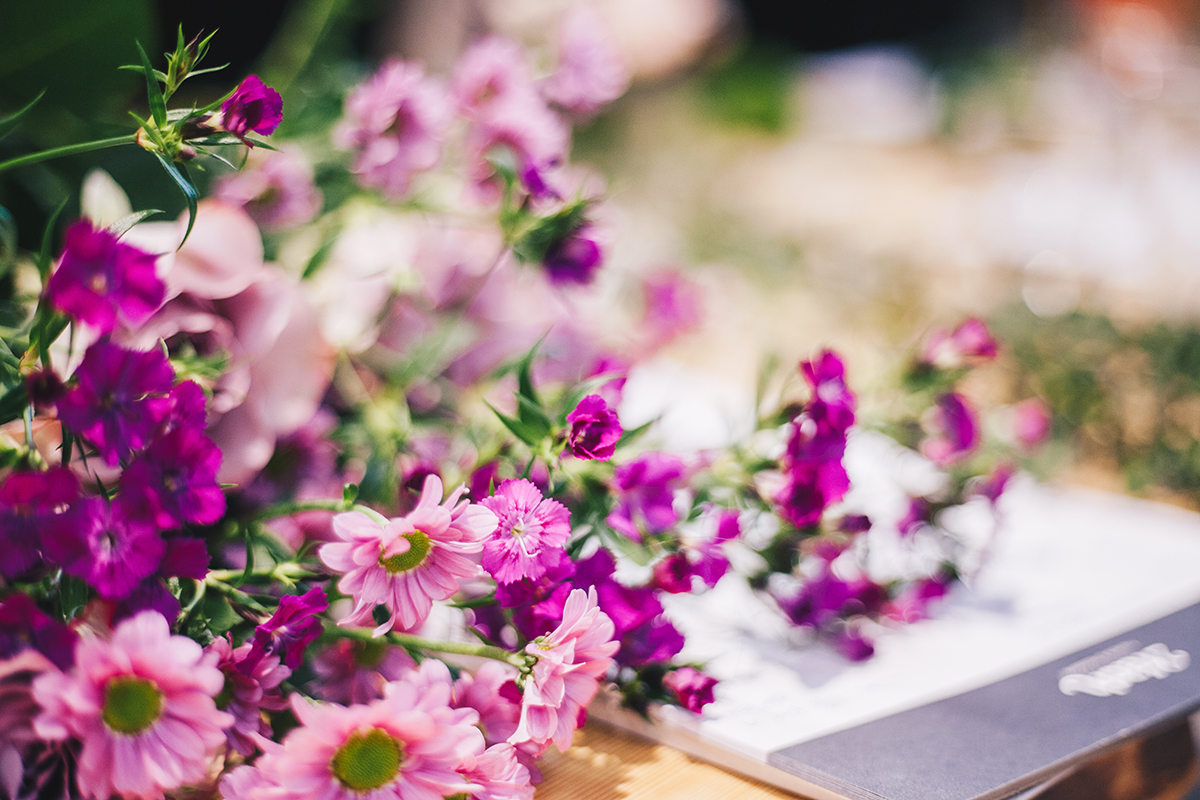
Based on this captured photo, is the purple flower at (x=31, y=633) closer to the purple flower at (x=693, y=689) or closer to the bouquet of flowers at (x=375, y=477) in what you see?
the bouquet of flowers at (x=375, y=477)

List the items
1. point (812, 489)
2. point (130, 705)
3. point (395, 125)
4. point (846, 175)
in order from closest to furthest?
1. point (130, 705)
2. point (812, 489)
3. point (395, 125)
4. point (846, 175)

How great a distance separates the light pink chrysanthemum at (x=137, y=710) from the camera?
0.67ft

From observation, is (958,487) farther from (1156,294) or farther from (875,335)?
(1156,294)

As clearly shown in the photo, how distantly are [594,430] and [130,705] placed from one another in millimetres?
148

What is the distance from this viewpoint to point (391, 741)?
0.76 feet

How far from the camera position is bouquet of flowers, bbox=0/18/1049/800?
224 millimetres

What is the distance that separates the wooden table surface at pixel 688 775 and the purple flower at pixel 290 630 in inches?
4.0

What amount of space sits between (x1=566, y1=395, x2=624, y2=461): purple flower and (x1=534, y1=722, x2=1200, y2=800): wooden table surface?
0.41ft

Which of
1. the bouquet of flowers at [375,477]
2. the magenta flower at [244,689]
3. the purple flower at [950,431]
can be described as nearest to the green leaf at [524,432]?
the bouquet of flowers at [375,477]

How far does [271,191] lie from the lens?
46cm

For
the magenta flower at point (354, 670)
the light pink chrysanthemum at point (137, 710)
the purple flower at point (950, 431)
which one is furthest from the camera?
the purple flower at point (950, 431)

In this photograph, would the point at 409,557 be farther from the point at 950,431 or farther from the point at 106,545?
the point at 950,431

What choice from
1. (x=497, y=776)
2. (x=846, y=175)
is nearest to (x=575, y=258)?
(x=497, y=776)

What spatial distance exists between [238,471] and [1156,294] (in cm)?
109
